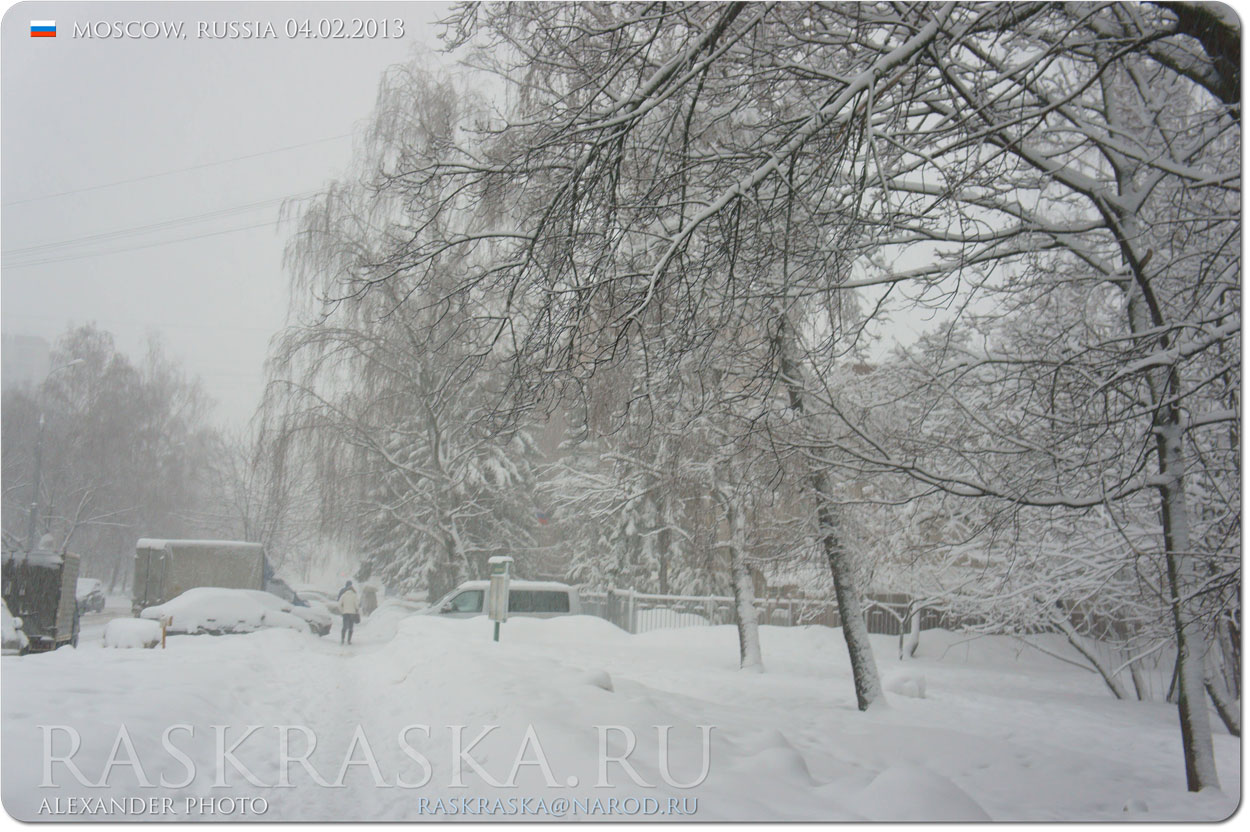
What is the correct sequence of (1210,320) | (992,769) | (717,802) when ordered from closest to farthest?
(1210,320)
(717,802)
(992,769)

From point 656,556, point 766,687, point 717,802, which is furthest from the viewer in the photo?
point 656,556

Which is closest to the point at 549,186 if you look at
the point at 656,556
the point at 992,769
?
the point at 656,556

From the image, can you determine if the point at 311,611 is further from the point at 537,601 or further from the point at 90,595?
the point at 537,601

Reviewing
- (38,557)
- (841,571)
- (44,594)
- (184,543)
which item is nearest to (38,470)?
(38,557)

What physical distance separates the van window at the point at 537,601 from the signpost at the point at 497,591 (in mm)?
29

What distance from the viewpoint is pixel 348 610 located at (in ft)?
11.6

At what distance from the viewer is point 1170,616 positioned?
3393 mm

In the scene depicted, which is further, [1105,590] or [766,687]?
[1105,590]

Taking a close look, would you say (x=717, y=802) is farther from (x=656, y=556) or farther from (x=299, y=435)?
(x=299, y=435)

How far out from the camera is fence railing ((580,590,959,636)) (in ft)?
12.4

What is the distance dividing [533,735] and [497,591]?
0.69 m

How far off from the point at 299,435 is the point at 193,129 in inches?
51.2

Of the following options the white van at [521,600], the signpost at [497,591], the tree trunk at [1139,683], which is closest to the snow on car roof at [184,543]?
the white van at [521,600]

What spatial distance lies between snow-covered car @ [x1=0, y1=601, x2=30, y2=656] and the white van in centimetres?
142
